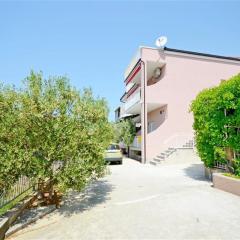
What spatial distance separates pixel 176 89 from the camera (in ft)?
71.4

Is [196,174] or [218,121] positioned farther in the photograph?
[196,174]

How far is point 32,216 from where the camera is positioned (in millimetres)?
6879

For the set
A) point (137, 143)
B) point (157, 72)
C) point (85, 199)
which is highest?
point (157, 72)

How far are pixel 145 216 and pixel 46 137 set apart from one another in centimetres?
357

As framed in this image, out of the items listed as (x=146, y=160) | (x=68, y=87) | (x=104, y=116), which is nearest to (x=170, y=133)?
(x=146, y=160)

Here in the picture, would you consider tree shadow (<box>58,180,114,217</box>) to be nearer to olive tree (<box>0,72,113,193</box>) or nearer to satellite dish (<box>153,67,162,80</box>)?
olive tree (<box>0,72,113,193</box>)

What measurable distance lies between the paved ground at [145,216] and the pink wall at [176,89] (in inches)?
433

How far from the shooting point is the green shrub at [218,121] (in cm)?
944

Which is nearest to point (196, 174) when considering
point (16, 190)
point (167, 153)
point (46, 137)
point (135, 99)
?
point (167, 153)

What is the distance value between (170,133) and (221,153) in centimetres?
1107

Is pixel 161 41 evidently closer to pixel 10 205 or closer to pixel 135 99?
pixel 135 99

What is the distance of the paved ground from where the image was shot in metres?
5.39

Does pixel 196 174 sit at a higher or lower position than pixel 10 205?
higher

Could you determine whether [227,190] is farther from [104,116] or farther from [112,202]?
[104,116]
